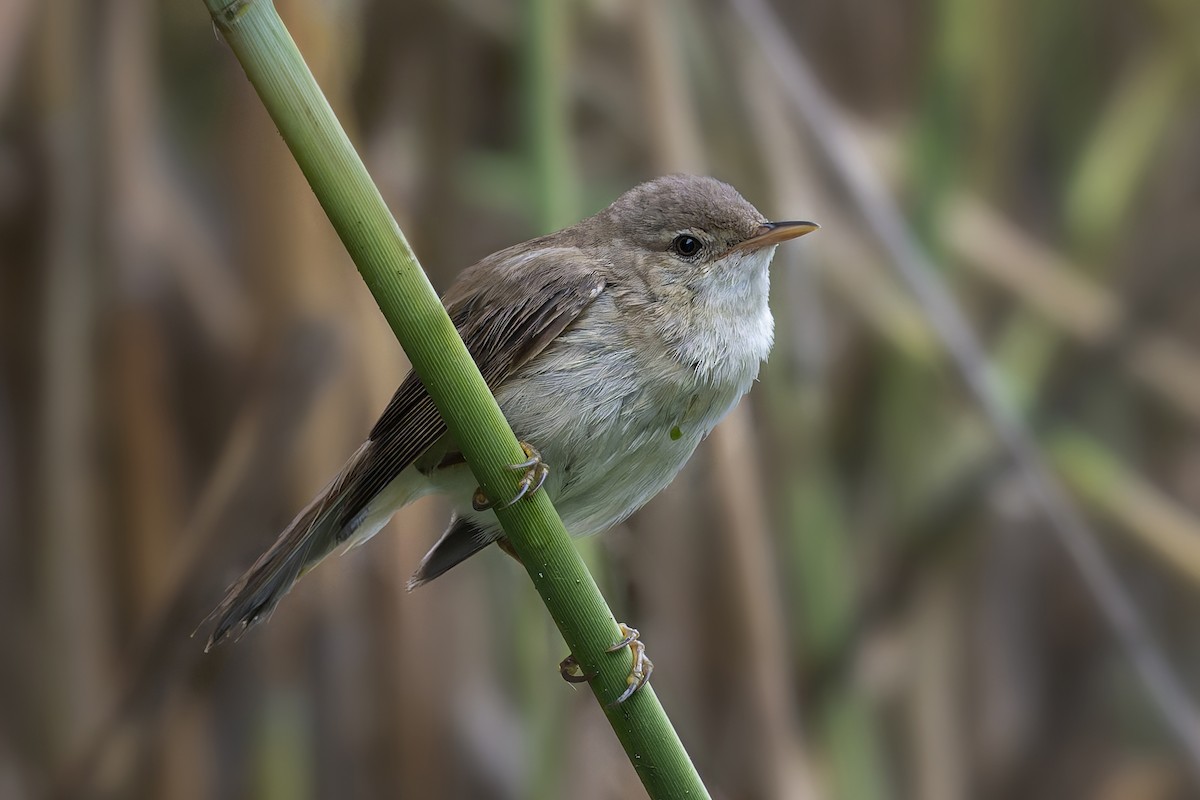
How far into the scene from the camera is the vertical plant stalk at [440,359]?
27.5 inches

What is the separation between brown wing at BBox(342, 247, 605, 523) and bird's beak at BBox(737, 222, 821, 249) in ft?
0.72

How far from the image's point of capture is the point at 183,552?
187 cm

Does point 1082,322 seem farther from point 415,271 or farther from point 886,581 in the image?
point 415,271

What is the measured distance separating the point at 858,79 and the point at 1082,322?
0.75 m

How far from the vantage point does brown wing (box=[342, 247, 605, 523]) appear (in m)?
1.39

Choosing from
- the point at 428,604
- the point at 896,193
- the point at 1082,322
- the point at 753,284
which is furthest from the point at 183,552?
the point at 1082,322

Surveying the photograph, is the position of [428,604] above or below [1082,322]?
above

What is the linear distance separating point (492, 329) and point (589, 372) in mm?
144

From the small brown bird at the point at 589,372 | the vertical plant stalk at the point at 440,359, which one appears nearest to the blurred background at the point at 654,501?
the small brown bird at the point at 589,372

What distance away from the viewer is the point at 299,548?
4.50ft

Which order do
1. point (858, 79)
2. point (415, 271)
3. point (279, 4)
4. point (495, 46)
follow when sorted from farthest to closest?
point (858, 79)
point (495, 46)
point (279, 4)
point (415, 271)

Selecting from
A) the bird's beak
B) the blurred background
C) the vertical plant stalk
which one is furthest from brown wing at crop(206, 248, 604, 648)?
the vertical plant stalk

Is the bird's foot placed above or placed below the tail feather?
below

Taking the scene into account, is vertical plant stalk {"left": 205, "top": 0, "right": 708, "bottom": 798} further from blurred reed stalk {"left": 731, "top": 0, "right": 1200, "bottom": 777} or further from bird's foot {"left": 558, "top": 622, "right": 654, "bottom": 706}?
blurred reed stalk {"left": 731, "top": 0, "right": 1200, "bottom": 777}
